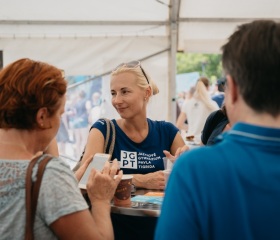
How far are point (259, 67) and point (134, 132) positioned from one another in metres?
1.74

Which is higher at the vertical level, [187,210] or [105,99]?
[187,210]

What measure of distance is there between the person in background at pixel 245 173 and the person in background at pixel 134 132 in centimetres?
142

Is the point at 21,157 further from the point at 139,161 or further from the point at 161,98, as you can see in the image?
the point at 161,98

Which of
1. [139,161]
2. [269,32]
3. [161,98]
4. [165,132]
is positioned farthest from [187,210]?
[161,98]

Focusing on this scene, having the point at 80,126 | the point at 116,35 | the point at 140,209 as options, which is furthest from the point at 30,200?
the point at 80,126

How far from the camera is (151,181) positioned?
90.0 inches

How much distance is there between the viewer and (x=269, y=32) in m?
0.96

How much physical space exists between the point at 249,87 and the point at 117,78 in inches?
70.3

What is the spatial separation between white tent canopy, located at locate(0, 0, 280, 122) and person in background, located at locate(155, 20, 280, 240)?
13.4ft

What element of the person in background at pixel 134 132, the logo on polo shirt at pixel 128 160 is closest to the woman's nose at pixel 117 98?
the person in background at pixel 134 132

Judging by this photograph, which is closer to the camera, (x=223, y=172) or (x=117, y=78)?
(x=223, y=172)

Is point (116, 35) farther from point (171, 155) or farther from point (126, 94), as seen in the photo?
point (171, 155)

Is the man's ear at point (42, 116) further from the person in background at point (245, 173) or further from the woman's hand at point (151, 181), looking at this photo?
the woman's hand at point (151, 181)

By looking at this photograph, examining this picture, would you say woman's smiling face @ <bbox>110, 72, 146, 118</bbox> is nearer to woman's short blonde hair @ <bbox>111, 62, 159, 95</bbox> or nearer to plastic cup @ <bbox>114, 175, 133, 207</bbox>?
woman's short blonde hair @ <bbox>111, 62, 159, 95</bbox>
